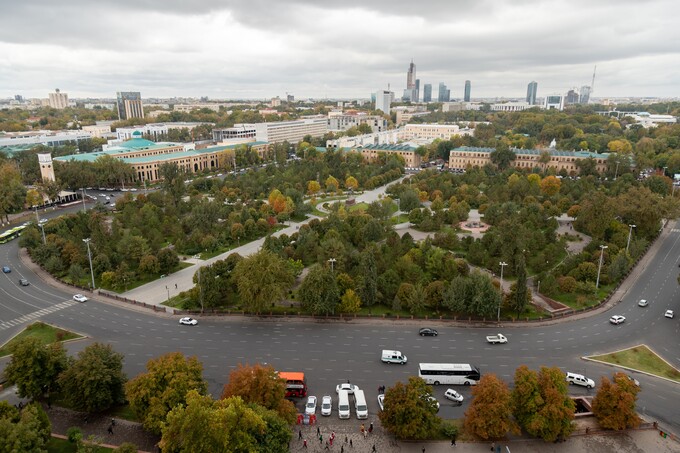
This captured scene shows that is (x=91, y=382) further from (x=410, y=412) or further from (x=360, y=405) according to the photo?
(x=410, y=412)

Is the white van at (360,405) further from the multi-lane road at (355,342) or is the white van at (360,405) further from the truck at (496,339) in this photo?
the truck at (496,339)

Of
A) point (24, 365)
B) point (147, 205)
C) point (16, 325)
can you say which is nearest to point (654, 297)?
point (24, 365)

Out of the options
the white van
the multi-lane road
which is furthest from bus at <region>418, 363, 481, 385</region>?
the white van

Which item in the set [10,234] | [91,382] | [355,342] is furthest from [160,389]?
[10,234]

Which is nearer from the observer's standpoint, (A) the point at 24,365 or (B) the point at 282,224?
(A) the point at 24,365

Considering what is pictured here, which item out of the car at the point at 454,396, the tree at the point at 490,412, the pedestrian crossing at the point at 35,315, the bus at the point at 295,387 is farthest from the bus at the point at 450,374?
the pedestrian crossing at the point at 35,315

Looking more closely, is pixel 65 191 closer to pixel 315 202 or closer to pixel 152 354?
pixel 315 202

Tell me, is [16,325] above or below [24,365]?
below
